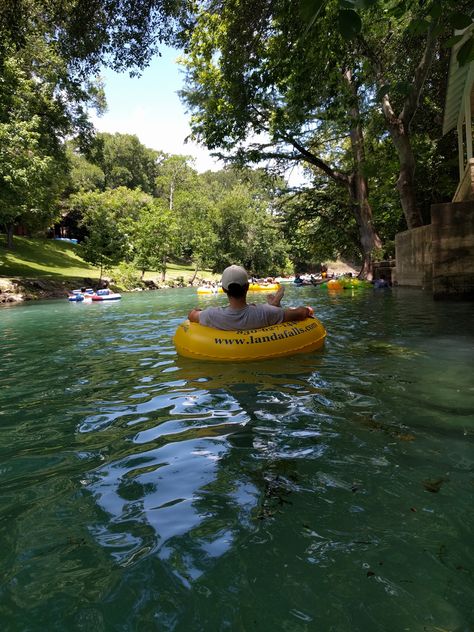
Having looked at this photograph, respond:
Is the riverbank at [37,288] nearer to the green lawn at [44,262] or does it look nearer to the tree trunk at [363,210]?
the green lawn at [44,262]

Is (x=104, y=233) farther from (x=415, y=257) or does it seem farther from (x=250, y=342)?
(x=250, y=342)

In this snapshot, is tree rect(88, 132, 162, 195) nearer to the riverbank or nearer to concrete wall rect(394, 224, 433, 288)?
the riverbank

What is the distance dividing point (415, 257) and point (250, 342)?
14.1 m

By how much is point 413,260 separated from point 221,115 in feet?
31.8

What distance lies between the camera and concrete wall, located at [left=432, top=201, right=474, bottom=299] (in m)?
12.0

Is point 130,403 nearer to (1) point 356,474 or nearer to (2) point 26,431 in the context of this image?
(2) point 26,431

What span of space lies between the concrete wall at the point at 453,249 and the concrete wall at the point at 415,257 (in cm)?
299

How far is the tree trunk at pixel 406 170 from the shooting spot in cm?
1700

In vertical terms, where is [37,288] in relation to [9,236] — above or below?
below

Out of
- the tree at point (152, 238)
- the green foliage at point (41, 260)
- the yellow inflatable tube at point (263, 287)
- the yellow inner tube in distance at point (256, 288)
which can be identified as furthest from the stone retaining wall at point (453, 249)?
the tree at point (152, 238)

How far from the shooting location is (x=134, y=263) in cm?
4209

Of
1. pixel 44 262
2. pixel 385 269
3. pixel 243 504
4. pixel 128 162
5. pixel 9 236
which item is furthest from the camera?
pixel 128 162

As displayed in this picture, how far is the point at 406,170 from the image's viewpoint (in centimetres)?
1741

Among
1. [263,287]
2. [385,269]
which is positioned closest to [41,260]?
[263,287]
